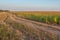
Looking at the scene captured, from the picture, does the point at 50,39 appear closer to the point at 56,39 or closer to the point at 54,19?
the point at 56,39

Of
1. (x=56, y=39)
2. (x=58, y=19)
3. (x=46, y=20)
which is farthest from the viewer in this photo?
(x=46, y=20)

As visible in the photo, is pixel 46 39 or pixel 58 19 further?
pixel 58 19

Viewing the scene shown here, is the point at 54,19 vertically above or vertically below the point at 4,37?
below

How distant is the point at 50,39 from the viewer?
12312 millimetres

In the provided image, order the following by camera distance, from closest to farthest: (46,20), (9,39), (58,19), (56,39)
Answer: (9,39) → (56,39) → (58,19) → (46,20)

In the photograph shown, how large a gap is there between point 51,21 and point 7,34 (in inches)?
802

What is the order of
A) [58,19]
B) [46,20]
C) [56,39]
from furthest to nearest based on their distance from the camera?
[46,20], [58,19], [56,39]

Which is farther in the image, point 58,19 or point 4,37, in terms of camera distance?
point 58,19

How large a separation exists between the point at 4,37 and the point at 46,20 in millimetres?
22019

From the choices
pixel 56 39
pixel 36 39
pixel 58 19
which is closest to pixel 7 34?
pixel 36 39

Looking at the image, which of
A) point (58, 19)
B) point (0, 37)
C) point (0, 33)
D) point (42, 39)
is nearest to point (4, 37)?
point (0, 37)

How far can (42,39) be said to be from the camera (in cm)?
1231

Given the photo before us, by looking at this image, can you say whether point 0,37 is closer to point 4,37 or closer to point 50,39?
point 4,37

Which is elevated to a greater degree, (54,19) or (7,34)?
(7,34)
